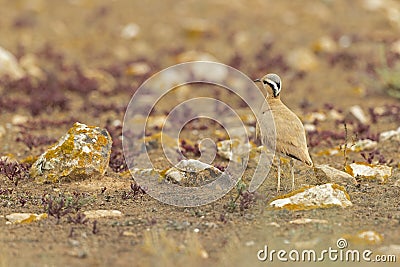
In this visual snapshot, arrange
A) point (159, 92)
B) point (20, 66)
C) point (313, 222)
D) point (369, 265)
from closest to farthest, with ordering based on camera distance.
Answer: point (369, 265) → point (313, 222) → point (159, 92) → point (20, 66)

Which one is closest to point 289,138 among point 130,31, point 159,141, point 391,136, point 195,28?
point 159,141

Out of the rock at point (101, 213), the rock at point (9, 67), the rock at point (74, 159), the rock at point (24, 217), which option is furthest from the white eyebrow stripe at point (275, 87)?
the rock at point (9, 67)

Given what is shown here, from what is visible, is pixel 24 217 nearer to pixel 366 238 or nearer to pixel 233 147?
pixel 366 238

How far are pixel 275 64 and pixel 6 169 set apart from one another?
8.07 metres

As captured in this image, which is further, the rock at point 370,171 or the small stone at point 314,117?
the small stone at point 314,117

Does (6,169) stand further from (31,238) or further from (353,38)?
(353,38)

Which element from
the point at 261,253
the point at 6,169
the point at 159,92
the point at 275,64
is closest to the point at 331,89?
the point at 275,64

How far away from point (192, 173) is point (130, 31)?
1022 cm

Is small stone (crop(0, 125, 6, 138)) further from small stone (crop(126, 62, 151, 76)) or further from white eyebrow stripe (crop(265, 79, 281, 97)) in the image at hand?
white eyebrow stripe (crop(265, 79, 281, 97))

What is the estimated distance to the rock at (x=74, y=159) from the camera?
24.2 feet

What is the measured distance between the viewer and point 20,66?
45.9 ft

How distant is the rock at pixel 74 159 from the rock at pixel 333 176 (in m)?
2.24

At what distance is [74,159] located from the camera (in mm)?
7359

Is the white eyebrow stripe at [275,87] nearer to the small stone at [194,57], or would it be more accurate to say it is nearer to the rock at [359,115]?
the rock at [359,115]
